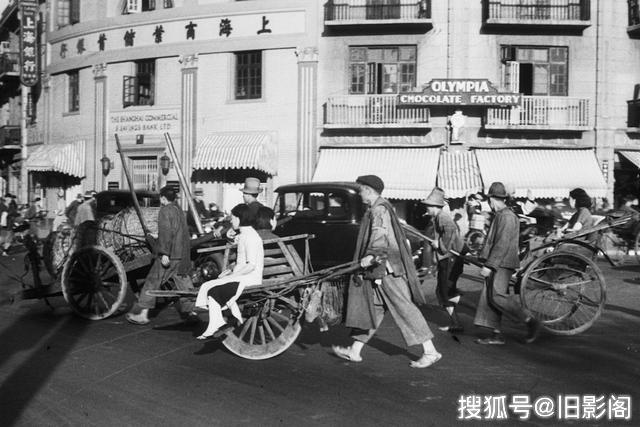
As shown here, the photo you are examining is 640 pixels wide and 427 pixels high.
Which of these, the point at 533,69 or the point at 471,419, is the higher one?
the point at 533,69

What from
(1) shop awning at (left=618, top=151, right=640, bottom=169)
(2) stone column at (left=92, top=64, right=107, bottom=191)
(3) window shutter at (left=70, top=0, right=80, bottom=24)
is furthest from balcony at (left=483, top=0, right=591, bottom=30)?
(3) window shutter at (left=70, top=0, right=80, bottom=24)

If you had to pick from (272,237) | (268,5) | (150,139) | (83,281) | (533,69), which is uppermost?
(268,5)

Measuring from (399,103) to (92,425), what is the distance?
57.0 feet

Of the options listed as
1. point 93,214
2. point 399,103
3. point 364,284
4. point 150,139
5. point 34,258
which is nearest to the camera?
point 364,284

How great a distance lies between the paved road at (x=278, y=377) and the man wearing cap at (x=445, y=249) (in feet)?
1.48

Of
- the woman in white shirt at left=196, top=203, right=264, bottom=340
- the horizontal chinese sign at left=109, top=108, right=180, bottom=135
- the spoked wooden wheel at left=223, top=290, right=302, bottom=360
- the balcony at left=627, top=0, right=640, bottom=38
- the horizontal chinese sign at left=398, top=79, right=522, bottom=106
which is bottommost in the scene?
the spoked wooden wheel at left=223, top=290, right=302, bottom=360

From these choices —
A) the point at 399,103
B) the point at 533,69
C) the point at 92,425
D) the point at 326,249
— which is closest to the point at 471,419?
the point at 92,425

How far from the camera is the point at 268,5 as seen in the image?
2184 cm

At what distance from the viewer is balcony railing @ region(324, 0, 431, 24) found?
20984 mm

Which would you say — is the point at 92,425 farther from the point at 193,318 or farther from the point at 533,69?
the point at 533,69

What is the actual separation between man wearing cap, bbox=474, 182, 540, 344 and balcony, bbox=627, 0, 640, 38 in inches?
670

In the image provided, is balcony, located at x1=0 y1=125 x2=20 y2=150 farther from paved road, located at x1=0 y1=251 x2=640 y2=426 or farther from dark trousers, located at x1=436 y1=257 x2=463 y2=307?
dark trousers, located at x1=436 y1=257 x2=463 y2=307

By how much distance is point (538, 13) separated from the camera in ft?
69.4

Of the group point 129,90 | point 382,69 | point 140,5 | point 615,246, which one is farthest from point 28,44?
point 615,246
